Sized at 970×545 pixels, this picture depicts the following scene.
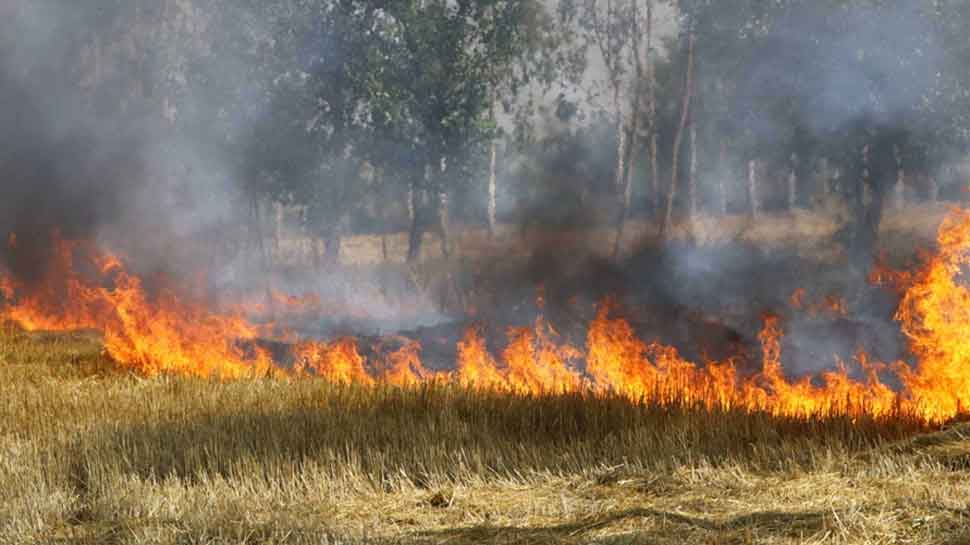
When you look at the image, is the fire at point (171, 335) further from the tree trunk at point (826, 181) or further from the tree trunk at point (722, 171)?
the tree trunk at point (722, 171)

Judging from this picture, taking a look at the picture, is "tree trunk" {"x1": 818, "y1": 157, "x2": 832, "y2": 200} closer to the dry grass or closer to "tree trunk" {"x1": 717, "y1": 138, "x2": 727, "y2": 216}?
"tree trunk" {"x1": 717, "y1": 138, "x2": 727, "y2": 216}

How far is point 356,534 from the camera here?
6879 mm

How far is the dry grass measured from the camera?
6.93 m

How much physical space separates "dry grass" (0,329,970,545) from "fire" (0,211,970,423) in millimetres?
1048

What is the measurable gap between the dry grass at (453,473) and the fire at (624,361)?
1048 millimetres

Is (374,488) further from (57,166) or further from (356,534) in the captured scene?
(57,166)

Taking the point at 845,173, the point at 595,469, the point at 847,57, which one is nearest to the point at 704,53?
the point at 845,173

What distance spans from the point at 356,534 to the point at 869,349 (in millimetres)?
8147

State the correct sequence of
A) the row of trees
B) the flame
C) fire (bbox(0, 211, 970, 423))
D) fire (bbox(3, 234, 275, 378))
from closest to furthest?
fire (bbox(0, 211, 970, 423)) < the flame < fire (bbox(3, 234, 275, 378)) < the row of trees

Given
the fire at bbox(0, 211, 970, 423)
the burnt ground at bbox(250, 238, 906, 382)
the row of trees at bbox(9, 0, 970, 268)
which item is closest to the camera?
the fire at bbox(0, 211, 970, 423)

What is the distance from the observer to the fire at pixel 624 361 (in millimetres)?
11836

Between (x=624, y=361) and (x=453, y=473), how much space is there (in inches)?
222

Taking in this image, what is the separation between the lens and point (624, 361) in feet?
45.9

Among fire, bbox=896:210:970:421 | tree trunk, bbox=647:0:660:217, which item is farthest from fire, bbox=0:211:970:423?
tree trunk, bbox=647:0:660:217
